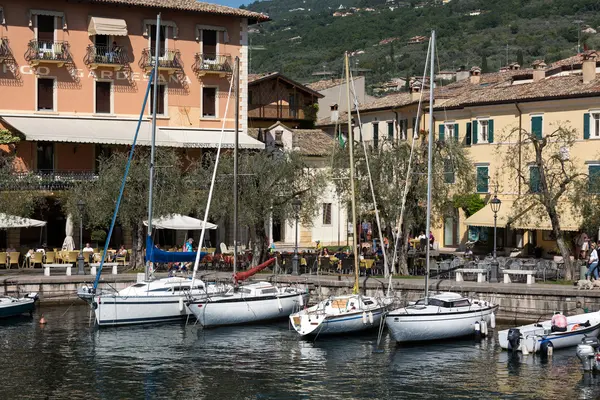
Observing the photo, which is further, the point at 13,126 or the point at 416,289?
the point at 13,126

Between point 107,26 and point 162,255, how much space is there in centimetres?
1942

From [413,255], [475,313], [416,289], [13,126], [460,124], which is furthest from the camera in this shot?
[460,124]

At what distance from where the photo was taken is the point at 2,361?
1372 inches

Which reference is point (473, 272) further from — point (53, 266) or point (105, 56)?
point (105, 56)

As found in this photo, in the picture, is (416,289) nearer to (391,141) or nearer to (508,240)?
(391,141)

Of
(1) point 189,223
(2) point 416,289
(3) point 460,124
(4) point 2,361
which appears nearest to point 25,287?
(1) point 189,223

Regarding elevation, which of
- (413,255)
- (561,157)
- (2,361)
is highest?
(561,157)

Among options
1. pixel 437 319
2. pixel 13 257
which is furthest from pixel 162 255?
pixel 437 319

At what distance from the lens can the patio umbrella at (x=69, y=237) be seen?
5541 centimetres

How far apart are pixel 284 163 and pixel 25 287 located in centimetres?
1383

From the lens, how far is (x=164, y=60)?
63344 millimetres

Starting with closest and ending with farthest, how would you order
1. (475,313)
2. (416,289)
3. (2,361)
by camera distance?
(2,361) < (475,313) < (416,289)

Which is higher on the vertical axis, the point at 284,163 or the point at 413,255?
the point at 284,163

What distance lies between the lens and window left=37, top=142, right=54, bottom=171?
60.2 m
